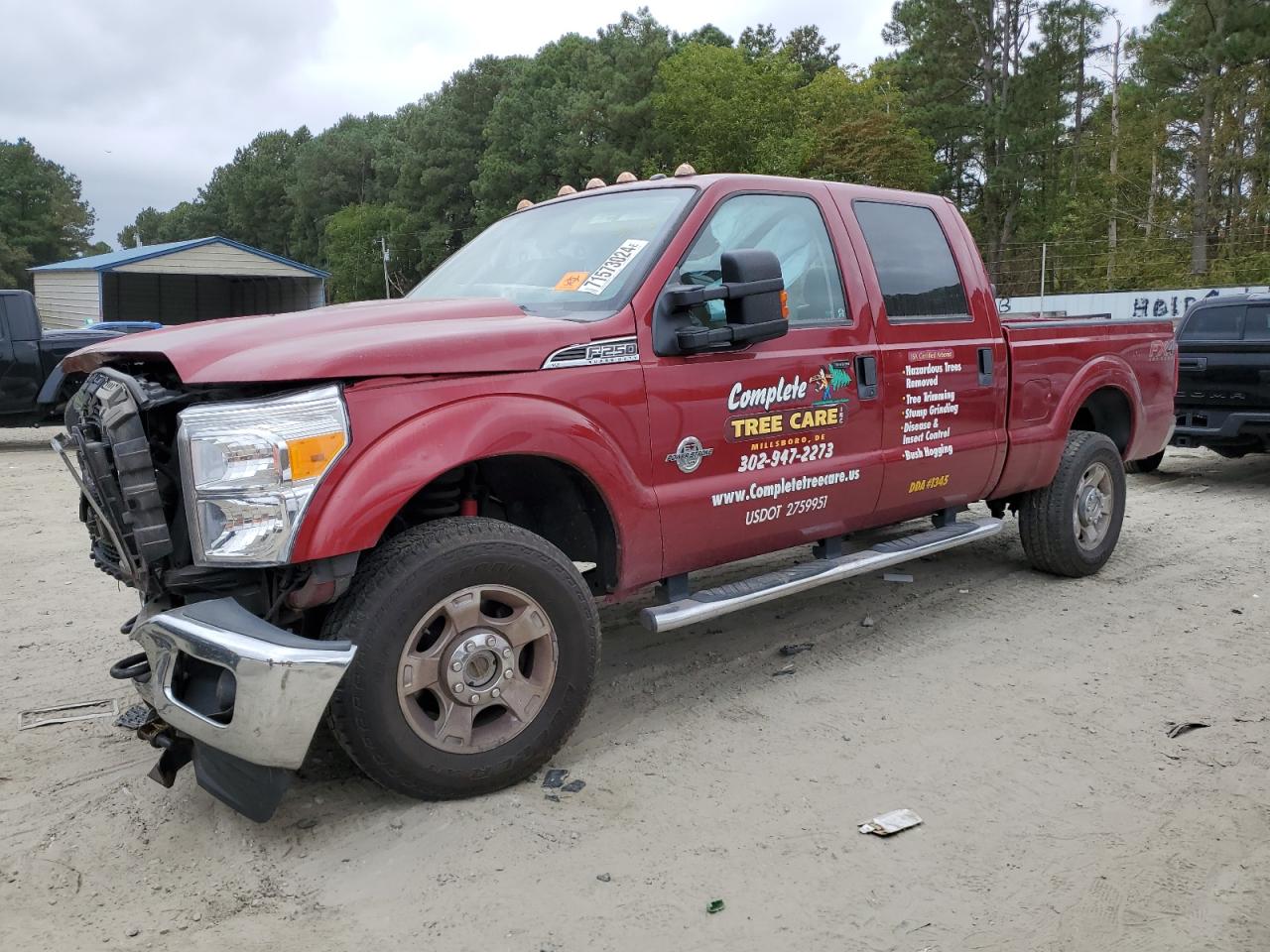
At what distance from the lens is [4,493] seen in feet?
31.6

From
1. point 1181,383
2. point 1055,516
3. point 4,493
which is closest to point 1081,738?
point 1055,516

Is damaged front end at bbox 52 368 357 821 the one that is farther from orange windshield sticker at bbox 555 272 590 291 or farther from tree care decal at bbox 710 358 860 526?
tree care decal at bbox 710 358 860 526

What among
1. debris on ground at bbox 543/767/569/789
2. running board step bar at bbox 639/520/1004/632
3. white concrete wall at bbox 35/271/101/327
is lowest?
debris on ground at bbox 543/767/569/789

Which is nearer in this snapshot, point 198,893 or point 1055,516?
point 198,893

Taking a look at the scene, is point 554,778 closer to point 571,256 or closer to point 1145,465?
point 571,256

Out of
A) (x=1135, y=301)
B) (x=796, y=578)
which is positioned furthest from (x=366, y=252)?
(x=796, y=578)

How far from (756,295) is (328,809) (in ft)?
7.35

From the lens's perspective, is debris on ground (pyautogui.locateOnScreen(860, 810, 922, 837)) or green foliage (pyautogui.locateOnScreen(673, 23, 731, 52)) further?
green foliage (pyautogui.locateOnScreen(673, 23, 731, 52))

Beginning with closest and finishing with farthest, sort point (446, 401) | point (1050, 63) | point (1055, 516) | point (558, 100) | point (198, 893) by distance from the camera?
point (198, 893) → point (446, 401) → point (1055, 516) → point (1050, 63) → point (558, 100)

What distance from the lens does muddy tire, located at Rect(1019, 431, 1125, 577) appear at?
565cm

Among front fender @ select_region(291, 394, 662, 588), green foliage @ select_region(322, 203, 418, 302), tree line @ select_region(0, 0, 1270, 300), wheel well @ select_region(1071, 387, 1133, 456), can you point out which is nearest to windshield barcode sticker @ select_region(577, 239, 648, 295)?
Answer: front fender @ select_region(291, 394, 662, 588)

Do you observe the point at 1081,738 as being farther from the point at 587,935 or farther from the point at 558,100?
the point at 558,100

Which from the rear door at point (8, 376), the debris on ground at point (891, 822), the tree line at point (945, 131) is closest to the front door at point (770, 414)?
the debris on ground at point (891, 822)

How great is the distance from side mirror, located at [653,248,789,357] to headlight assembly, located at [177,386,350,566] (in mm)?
1347
